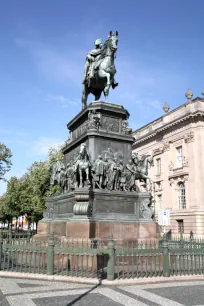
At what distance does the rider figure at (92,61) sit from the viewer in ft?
50.9

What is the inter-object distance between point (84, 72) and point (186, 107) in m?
28.5

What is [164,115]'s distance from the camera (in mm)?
46719

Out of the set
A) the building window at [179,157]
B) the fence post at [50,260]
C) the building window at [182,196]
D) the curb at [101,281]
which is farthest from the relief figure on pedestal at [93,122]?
the building window at [179,157]

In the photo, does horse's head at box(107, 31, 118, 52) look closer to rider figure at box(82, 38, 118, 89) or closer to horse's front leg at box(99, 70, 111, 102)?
rider figure at box(82, 38, 118, 89)

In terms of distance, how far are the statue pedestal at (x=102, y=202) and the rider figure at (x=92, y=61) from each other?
224cm

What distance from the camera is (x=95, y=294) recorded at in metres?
7.23

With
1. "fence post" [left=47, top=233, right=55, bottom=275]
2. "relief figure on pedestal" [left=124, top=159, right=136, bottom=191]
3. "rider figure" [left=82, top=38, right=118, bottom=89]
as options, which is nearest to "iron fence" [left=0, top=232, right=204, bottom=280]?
"fence post" [left=47, top=233, right=55, bottom=275]

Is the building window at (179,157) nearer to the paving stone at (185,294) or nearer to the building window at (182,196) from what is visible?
the building window at (182,196)

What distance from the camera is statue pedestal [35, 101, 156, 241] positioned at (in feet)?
36.6

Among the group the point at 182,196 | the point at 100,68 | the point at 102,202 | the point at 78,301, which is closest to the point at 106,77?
the point at 100,68

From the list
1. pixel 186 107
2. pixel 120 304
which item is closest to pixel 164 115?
pixel 186 107

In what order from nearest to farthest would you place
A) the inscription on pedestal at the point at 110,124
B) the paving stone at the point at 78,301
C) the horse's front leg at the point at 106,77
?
the paving stone at the point at 78,301
the inscription on pedestal at the point at 110,124
the horse's front leg at the point at 106,77

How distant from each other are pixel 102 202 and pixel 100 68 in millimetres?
6931

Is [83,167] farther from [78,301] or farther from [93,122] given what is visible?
[78,301]
